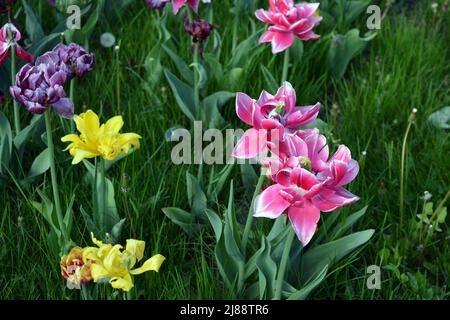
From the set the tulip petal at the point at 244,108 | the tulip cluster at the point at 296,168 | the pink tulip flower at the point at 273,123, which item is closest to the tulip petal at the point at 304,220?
the tulip cluster at the point at 296,168

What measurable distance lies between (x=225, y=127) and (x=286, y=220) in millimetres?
664

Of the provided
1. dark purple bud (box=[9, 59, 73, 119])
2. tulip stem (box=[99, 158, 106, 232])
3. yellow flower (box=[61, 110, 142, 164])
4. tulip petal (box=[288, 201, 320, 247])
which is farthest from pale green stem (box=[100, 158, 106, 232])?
tulip petal (box=[288, 201, 320, 247])

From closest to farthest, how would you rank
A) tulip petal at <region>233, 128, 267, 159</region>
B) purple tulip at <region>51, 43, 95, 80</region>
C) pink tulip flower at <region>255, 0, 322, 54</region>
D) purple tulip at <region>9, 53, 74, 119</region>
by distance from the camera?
1. tulip petal at <region>233, 128, 267, 159</region>
2. purple tulip at <region>9, 53, 74, 119</region>
3. purple tulip at <region>51, 43, 95, 80</region>
4. pink tulip flower at <region>255, 0, 322, 54</region>

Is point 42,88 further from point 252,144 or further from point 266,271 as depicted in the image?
point 266,271

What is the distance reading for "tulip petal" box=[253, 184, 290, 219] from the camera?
4.85ft

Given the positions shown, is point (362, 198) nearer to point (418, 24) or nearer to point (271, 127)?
point (271, 127)

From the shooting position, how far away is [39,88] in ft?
5.61

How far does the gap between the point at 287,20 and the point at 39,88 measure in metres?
0.78

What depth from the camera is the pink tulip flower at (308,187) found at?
4.71 feet

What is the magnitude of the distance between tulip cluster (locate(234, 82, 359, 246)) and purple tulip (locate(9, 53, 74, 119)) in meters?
0.45

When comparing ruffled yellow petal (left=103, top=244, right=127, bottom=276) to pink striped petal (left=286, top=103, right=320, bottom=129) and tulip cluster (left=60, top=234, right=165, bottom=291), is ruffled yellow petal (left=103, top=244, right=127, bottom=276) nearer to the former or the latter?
tulip cluster (left=60, top=234, right=165, bottom=291)

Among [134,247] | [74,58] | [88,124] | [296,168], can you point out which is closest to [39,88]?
[88,124]

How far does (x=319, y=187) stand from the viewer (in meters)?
1.41
